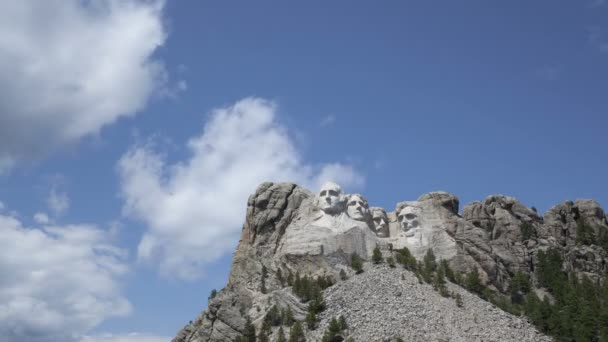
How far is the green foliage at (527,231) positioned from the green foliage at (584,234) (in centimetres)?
445

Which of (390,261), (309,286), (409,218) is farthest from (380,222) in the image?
(309,286)

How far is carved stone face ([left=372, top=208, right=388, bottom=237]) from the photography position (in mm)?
90875

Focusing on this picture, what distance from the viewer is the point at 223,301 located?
7906cm

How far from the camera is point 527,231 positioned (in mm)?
92375

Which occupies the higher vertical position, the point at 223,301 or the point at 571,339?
the point at 223,301

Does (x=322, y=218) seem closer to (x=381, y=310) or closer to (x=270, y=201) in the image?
(x=270, y=201)

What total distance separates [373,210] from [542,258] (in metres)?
16.7

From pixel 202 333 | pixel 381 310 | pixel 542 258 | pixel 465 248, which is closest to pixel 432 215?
pixel 465 248

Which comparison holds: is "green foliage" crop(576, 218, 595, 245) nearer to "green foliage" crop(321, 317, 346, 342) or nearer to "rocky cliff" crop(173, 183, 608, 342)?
"rocky cliff" crop(173, 183, 608, 342)

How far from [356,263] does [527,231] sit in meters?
19.9

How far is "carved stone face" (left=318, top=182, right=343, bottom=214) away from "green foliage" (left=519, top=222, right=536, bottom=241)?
736 inches

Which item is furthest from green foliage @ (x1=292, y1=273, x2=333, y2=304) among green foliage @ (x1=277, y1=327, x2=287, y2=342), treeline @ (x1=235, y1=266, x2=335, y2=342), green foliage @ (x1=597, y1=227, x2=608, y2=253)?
green foliage @ (x1=597, y1=227, x2=608, y2=253)

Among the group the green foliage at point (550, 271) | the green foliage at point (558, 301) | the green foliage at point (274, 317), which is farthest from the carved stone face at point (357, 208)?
the green foliage at point (550, 271)

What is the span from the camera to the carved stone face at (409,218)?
90438 millimetres
